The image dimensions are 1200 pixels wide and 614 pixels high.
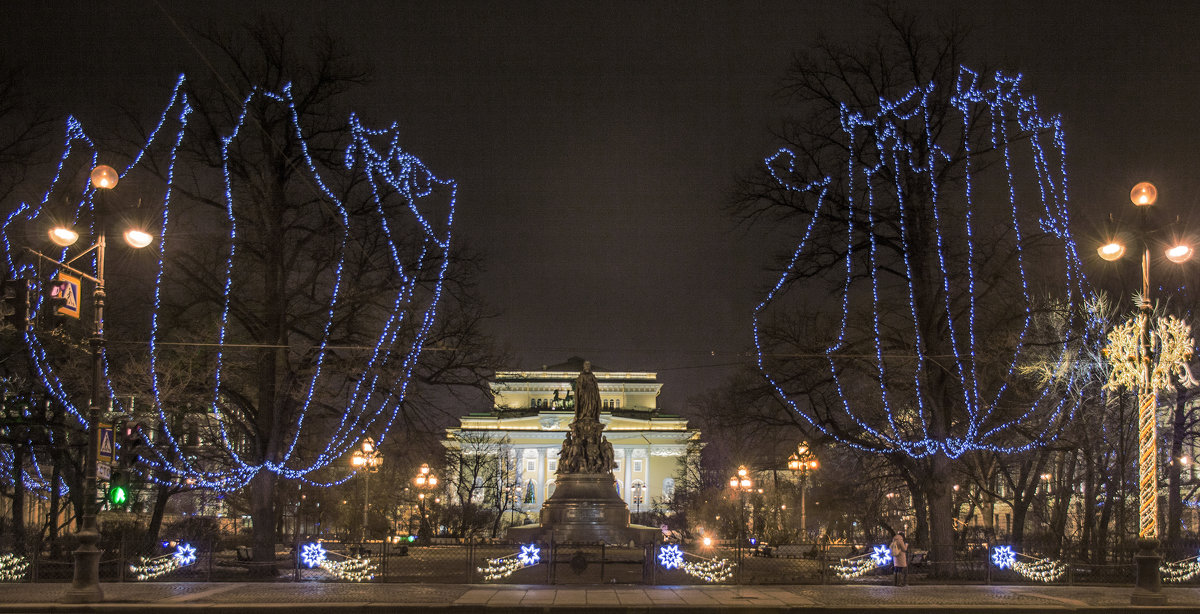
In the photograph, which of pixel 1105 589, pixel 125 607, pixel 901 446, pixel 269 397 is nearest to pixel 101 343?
pixel 125 607

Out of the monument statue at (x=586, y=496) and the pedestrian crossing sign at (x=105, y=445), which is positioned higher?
the pedestrian crossing sign at (x=105, y=445)

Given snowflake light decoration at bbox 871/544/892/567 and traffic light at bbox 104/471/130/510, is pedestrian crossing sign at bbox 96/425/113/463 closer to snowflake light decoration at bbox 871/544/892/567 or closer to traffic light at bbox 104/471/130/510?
traffic light at bbox 104/471/130/510

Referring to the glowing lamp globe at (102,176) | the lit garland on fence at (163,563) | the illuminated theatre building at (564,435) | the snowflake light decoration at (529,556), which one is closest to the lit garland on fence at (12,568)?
the lit garland on fence at (163,563)

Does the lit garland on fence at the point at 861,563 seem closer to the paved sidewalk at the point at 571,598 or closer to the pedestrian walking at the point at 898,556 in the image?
the pedestrian walking at the point at 898,556

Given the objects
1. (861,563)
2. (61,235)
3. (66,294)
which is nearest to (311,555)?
(66,294)

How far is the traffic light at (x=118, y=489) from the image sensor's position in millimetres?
20344

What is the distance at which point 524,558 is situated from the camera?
26422mm

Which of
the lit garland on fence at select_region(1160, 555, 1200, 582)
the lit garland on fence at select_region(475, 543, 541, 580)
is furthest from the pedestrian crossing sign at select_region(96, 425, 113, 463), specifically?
the lit garland on fence at select_region(1160, 555, 1200, 582)

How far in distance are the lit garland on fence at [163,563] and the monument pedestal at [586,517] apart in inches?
446

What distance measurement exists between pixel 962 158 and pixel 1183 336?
26.7 feet

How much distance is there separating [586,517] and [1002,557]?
13355 millimetres

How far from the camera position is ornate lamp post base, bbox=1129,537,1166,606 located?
822 inches

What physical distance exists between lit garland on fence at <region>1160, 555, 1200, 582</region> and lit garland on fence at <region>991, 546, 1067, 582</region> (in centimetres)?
250

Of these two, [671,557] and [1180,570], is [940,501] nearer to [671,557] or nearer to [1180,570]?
[1180,570]
